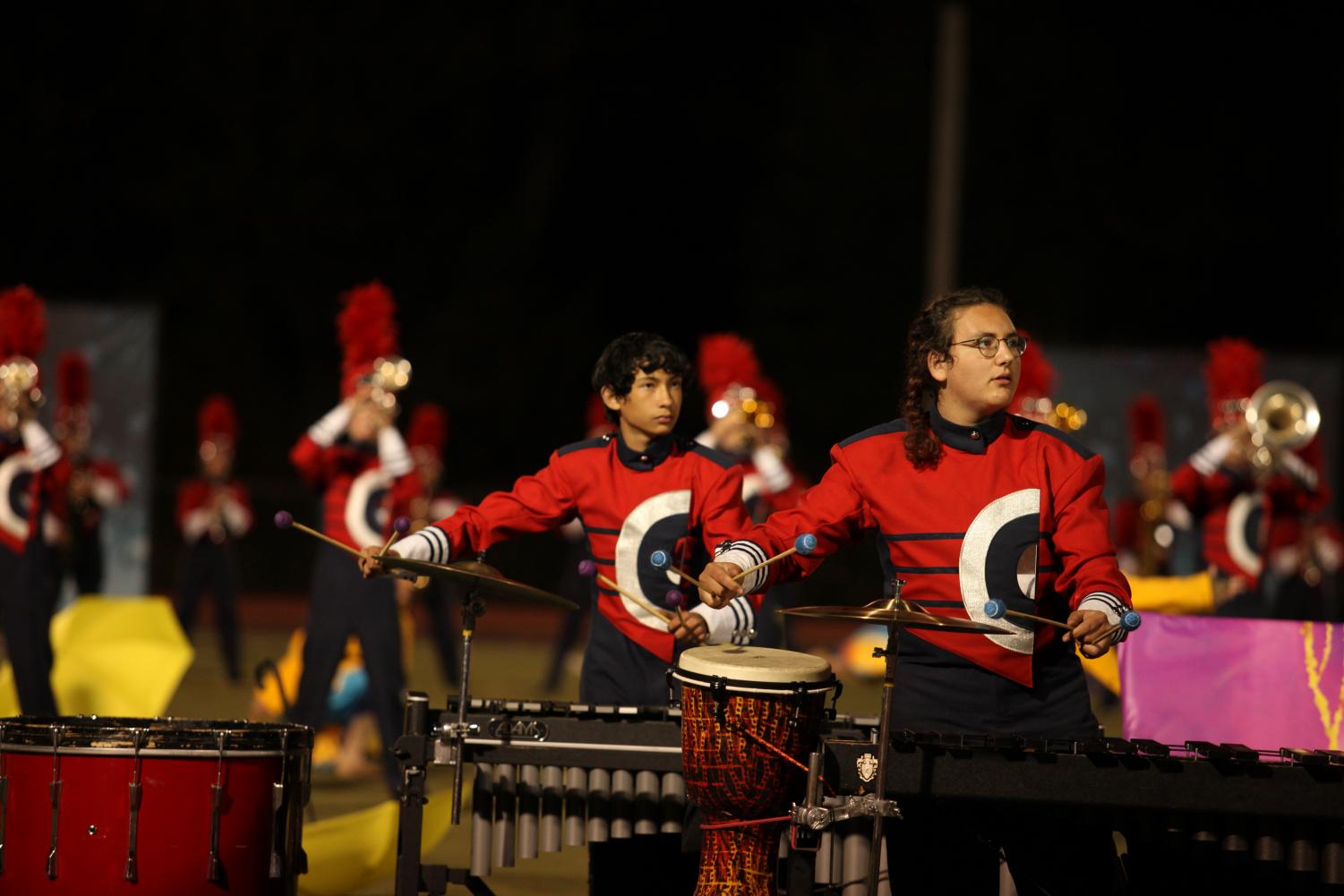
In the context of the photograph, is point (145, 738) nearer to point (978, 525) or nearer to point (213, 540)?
point (978, 525)

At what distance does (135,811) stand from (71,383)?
7977mm

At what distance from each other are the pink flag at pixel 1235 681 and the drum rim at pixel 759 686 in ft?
5.97

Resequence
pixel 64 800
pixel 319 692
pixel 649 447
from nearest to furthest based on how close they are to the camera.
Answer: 1. pixel 64 800
2. pixel 649 447
3. pixel 319 692

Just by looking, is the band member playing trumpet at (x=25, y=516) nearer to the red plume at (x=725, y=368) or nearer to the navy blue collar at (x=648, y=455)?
the red plume at (x=725, y=368)

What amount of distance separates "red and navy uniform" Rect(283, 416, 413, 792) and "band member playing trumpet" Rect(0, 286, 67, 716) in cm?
106

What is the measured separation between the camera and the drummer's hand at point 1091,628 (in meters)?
3.69

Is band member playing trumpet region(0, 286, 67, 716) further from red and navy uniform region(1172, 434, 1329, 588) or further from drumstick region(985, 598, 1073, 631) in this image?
red and navy uniform region(1172, 434, 1329, 588)

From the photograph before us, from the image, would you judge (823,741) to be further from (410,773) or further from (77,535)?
(77,535)

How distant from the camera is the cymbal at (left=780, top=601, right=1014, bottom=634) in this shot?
3.54m

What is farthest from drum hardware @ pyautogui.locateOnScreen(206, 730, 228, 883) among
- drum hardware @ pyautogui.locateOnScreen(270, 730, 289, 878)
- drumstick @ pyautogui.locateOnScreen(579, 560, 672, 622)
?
drumstick @ pyautogui.locateOnScreen(579, 560, 672, 622)

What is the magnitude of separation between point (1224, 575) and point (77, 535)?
7358 millimetres

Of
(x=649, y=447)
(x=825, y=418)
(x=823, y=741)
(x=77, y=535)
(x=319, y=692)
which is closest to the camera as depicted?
(x=823, y=741)

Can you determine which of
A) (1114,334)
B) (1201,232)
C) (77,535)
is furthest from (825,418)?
(77,535)

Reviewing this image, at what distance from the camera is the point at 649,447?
511 cm
